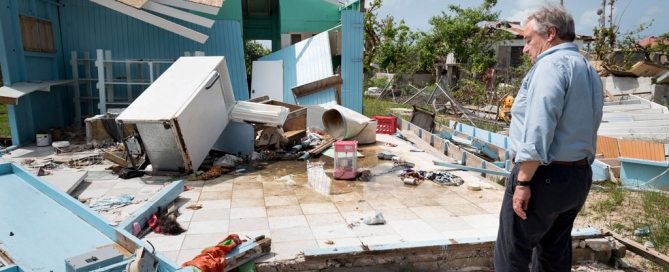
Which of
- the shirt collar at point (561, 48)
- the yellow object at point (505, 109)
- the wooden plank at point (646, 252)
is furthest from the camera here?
the yellow object at point (505, 109)

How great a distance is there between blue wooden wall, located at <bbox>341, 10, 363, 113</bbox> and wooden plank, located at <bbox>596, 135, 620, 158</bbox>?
A: 223 inches

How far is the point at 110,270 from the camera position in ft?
8.84

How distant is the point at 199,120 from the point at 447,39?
19.4 m

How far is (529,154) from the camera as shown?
2.40 meters

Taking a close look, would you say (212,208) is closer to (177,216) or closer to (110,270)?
(177,216)

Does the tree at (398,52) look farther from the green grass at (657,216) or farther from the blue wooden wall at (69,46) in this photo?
the green grass at (657,216)

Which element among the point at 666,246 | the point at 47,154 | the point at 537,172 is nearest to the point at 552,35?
the point at 537,172

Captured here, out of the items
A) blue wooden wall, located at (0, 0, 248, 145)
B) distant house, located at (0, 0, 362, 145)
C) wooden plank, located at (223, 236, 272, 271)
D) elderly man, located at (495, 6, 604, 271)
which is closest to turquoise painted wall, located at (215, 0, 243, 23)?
distant house, located at (0, 0, 362, 145)

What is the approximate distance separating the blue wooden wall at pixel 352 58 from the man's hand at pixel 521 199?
924cm

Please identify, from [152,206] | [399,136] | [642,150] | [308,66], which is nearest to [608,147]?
[642,150]

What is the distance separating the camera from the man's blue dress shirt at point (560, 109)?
238 cm

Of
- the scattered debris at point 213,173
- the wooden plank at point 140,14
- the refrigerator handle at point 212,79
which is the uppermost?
the wooden plank at point 140,14

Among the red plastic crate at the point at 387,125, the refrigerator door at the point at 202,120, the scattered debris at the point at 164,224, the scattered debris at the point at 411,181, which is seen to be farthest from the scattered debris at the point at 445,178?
the red plastic crate at the point at 387,125

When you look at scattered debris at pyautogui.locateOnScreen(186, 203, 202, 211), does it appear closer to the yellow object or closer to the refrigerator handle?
the refrigerator handle
